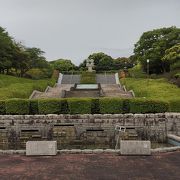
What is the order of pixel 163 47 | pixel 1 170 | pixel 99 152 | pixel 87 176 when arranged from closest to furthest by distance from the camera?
pixel 87 176, pixel 1 170, pixel 99 152, pixel 163 47

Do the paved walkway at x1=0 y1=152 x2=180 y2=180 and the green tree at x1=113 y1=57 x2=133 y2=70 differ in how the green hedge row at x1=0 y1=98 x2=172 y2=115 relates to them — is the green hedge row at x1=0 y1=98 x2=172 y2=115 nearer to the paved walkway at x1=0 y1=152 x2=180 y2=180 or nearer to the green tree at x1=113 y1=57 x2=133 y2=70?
the paved walkway at x1=0 y1=152 x2=180 y2=180

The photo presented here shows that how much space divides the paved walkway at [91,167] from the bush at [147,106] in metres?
5.42

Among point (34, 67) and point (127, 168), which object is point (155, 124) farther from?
point (34, 67)

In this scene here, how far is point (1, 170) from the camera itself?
40.9ft

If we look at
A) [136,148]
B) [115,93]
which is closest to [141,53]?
[115,93]

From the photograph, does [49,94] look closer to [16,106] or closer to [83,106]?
[16,106]

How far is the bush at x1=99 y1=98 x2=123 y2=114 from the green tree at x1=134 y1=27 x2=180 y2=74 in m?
27.6

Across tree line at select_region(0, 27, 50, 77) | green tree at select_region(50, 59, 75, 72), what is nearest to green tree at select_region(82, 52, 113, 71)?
green tree at select_region(50, 59, 75, 72)

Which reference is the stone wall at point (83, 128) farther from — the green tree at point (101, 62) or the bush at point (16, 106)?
the green tree at point (101, 62)

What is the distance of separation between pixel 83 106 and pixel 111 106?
60.2 inches

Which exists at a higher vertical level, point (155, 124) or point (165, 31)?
point (165, 31)

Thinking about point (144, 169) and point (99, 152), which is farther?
point (99, 152)

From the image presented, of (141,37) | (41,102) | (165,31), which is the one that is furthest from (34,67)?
(41,102)

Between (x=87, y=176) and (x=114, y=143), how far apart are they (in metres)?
7.45
